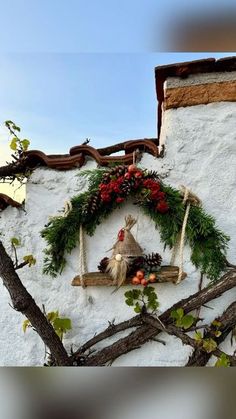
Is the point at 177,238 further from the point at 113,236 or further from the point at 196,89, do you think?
the point at 196,89

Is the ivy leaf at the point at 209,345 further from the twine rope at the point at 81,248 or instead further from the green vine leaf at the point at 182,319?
the twine rope at the point at 81,248

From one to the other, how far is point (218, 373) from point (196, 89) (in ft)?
4.13

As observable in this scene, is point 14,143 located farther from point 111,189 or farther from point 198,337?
point 198,337

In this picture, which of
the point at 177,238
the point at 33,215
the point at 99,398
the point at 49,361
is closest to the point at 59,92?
the point at 33,215

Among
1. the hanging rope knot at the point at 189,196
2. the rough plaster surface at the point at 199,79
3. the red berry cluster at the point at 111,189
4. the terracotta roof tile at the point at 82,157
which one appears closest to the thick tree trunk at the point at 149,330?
the hanging rope knot at the point at 189,196

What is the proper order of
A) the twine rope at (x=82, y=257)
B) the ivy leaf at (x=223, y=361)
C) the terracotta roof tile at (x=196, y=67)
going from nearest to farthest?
the ivy leaf at (x=223, y=361) → the twine rope at (x=82, y=257) → the terracotta roof tile at (x=196, y=67)

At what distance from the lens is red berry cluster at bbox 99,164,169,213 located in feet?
4.94

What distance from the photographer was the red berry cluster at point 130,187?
1.50 metres

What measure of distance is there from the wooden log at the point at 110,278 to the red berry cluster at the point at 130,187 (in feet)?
0.68

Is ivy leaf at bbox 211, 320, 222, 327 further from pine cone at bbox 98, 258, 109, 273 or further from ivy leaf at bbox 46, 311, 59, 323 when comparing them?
ivy leaf at bbox 46, 311, 59, 323

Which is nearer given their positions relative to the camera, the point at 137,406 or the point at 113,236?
the point at 137,406

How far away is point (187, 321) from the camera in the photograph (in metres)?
1.44

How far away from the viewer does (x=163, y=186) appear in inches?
61.3

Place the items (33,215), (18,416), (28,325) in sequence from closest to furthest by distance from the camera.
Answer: (18,416) → (28,325) → (33,215)
